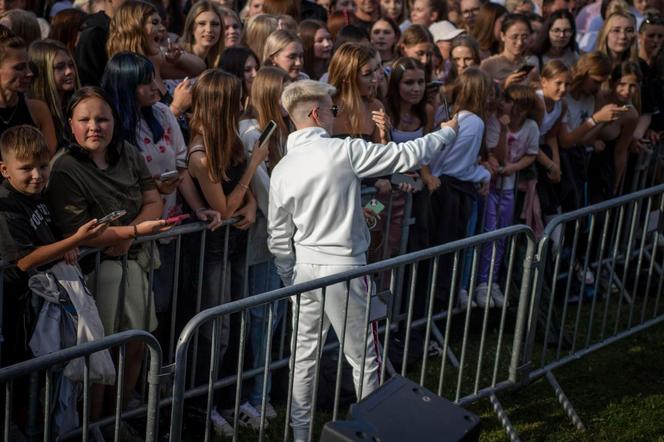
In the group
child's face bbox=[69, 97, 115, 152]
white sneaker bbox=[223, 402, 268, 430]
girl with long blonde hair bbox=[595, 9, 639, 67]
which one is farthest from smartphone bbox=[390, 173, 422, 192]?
girl with long blonde hair bbox=[595, 9, 639, 67]

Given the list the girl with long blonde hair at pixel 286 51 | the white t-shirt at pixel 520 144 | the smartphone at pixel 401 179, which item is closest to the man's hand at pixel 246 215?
the smartphone at pixel 401 179

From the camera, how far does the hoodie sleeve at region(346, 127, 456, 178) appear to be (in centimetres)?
534

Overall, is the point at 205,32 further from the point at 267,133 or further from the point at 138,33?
the point at 267,133

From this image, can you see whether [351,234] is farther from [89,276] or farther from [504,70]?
[504,70]

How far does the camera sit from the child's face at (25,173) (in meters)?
4.79

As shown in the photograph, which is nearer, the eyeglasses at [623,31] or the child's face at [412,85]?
the child's face at [412,85]

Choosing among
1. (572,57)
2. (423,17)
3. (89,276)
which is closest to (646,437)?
(89,276)

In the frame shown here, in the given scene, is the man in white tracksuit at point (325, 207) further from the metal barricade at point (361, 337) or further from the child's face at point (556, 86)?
the child's face at point (556, 86)

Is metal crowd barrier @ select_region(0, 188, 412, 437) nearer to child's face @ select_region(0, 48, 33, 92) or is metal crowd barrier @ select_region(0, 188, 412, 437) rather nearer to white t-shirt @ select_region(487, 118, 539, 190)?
child's face @ select_region(0, 48, 33, 92)

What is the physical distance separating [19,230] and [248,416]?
1997 millimetres

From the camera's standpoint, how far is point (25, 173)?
15.7 ft

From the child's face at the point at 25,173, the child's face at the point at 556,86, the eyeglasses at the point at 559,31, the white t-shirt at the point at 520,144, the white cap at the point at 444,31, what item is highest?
the eyeglasses at the point at 559,31

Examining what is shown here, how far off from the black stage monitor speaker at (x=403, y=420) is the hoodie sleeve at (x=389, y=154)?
1.58 metres

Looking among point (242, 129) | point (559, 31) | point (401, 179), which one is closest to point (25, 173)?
point (242, 129)
